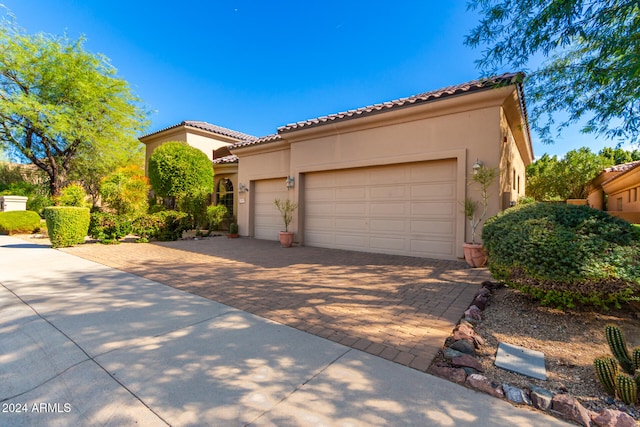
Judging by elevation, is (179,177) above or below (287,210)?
above

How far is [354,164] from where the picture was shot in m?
8.96

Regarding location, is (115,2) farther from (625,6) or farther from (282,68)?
(625,6)

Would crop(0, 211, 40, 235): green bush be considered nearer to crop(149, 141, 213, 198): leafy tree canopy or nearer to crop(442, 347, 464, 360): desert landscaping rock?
crop(149, 141, 213, 198): leafy tree canopy

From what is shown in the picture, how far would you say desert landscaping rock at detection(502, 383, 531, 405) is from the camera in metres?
2.12

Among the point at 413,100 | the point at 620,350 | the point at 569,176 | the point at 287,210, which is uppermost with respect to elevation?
the point at 413,100

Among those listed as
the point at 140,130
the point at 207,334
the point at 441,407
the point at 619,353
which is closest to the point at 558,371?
the point at 619,353

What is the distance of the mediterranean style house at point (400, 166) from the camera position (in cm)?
699

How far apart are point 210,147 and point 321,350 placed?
18.5 m

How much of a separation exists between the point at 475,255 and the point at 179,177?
12725 mm

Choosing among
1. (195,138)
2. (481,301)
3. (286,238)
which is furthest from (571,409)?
(195,138)

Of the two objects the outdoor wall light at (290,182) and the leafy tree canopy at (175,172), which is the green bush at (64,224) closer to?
the leafy tree canopy at (175,172)

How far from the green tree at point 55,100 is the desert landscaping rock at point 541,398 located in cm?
2233

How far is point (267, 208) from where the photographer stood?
1212 centimetres

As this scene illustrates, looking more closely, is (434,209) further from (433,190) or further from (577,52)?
(577,52)
